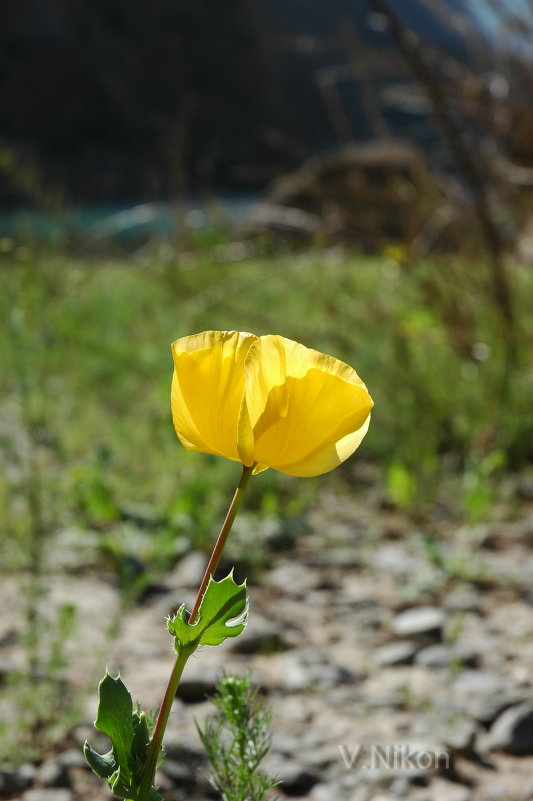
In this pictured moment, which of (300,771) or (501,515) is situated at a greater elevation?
(501,515)

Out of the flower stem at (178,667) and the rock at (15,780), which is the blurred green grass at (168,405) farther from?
the flower stem at (178,667)

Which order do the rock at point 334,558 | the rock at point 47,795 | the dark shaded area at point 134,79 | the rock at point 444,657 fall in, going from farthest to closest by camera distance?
the dark shaded area at point 134,79 < the rock at point 334,558 < the rock at point 444,657 < the rock at point 47,795

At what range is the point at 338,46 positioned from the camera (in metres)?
3.06

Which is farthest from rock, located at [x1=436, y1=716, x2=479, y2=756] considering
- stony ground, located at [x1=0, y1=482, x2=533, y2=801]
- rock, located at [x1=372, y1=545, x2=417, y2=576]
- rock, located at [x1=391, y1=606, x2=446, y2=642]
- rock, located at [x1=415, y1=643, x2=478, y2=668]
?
rock, located at [x1=372, y1=545, x2=417, y2=576]

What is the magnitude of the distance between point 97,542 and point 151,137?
51.4 meters

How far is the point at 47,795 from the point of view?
58.0 inches

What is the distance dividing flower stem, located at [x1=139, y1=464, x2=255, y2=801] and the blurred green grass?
98 centimetres

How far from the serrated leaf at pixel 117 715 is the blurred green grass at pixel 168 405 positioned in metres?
0.98

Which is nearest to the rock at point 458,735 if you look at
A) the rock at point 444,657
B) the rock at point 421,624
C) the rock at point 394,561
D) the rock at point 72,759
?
the rock at point 444,657

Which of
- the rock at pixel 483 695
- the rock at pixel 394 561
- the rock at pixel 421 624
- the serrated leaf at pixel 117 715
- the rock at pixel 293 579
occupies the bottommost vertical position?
the rock at pixel 483 695

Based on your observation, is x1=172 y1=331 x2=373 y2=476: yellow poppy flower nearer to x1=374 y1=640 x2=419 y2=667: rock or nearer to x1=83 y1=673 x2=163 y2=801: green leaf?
x1=83 y1=673 x2=163 y2=801: green leaf

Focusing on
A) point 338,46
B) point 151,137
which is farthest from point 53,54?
point 338,46

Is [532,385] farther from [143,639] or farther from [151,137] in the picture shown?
[151,137]

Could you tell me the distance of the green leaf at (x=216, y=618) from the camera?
74cm
